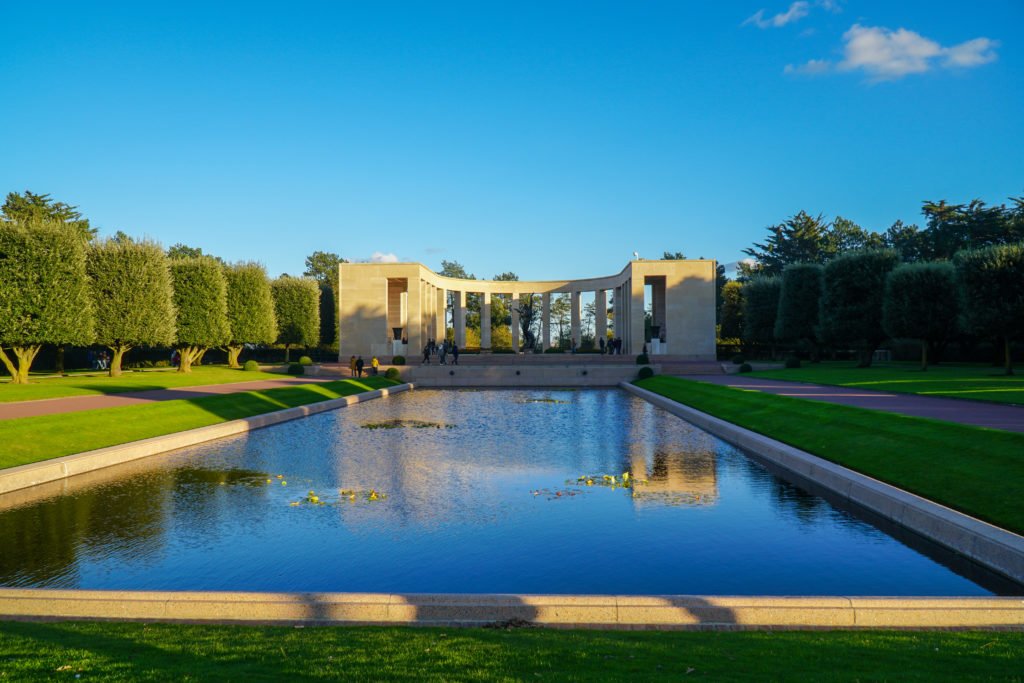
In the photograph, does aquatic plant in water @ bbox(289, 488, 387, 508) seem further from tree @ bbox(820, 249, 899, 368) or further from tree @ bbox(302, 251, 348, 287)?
tree @ bbox(302, 251, 348, 287)

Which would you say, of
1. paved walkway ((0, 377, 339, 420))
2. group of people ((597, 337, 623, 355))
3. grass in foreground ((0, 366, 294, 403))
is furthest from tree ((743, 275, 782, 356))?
paved walkway ((0, 377, 339, 420))

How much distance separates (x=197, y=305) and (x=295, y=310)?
A: 1596cm

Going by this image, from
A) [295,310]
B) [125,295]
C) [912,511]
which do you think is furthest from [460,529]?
[295,310]

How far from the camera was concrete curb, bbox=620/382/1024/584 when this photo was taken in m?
7.75

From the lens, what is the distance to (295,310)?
63031 mm

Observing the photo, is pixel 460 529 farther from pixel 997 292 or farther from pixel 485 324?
pixel 485 324

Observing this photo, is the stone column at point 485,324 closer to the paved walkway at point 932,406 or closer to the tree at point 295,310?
the tree at point 295,310

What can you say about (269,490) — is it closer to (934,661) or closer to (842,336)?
(934,661)

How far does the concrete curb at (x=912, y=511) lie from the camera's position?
305 inches

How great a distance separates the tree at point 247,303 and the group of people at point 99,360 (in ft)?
29.1

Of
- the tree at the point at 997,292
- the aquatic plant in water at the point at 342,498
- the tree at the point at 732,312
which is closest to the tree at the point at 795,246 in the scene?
the tree at the point at 732,312

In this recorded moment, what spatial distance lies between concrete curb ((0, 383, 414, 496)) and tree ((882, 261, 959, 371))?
35006mm

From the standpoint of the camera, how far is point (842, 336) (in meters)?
46.2

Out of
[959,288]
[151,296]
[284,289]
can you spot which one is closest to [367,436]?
[151,296]
